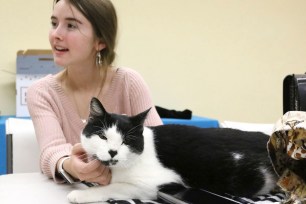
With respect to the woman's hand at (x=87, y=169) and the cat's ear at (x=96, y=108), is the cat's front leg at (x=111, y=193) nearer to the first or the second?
the woman's hand at (x=87, y=169)

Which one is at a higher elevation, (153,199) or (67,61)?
(67,61)

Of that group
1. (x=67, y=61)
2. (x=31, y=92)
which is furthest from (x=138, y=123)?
(x=31, y=92)

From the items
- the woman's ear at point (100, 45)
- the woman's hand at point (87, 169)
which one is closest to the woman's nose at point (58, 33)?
the woman's ear at point (100, 45)

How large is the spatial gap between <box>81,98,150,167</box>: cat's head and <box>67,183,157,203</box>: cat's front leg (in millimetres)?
47

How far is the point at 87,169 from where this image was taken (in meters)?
0.74

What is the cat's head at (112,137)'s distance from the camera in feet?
2.30

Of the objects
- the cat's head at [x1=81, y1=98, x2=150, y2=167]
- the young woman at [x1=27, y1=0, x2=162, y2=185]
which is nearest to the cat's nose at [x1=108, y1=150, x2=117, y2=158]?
the cat's head at [x1=81, y1=98, x2=150, y2=167]

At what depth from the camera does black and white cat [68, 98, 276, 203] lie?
0.72m

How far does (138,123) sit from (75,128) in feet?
1.62

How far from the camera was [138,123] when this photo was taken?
2.46 ft

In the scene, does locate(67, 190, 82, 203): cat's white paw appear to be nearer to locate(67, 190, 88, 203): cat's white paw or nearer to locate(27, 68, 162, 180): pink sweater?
locate(67, 190, 88, 203): cat's white paw

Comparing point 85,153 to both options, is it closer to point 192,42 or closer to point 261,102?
point 192,42

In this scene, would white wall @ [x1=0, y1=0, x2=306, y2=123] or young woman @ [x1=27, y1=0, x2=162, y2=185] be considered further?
white wall @ [x1=0, y1=0, x2=306, y2=123]

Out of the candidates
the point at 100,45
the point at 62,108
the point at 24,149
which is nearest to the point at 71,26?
the point at 100,45
